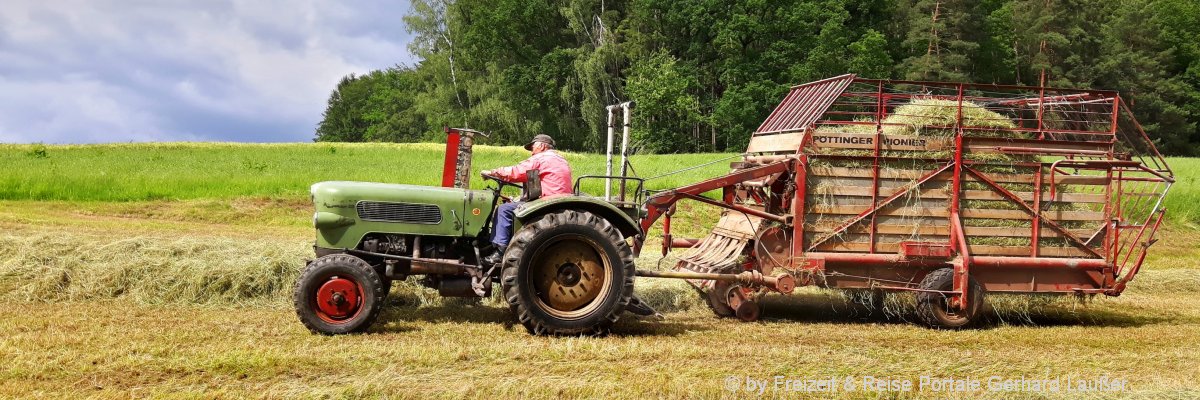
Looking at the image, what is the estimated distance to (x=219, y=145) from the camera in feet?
127

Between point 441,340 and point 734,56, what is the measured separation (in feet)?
132

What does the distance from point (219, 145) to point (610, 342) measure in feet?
115

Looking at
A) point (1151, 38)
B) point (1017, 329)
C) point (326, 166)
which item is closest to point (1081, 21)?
point (1151, 38)

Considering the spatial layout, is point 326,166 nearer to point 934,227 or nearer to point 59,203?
point 59,203

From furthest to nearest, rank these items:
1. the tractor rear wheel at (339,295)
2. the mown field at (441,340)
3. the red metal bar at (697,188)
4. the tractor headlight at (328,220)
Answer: the red metal bar at (697,188)
the tractor headlight at (328,220)
the tractor rear wheel at (339,295)
the mown field at (441,340)

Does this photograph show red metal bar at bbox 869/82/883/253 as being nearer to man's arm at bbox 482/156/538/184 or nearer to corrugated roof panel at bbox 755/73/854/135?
corrugated roof panel at bbox 755/73/854/135

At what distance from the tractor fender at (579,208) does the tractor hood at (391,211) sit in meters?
0.41

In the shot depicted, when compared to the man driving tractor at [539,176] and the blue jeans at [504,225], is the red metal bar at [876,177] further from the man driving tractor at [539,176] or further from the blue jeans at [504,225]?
the blue jeans at [504,225]

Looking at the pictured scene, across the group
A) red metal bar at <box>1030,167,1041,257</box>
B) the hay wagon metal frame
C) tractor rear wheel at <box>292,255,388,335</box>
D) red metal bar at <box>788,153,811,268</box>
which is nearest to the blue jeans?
tractor rear wheel at <box>292,255,388,335</box>

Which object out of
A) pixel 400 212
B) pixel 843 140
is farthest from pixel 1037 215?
pixel 400 212

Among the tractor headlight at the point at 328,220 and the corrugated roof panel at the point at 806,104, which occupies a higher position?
the corrugated roof panel at the point at 806,104

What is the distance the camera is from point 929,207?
912cm

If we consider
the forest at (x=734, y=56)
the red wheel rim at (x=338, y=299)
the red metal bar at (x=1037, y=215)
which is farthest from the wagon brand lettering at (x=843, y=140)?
the forest at (x=734, y=56)

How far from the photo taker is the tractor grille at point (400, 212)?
7.80 meters
